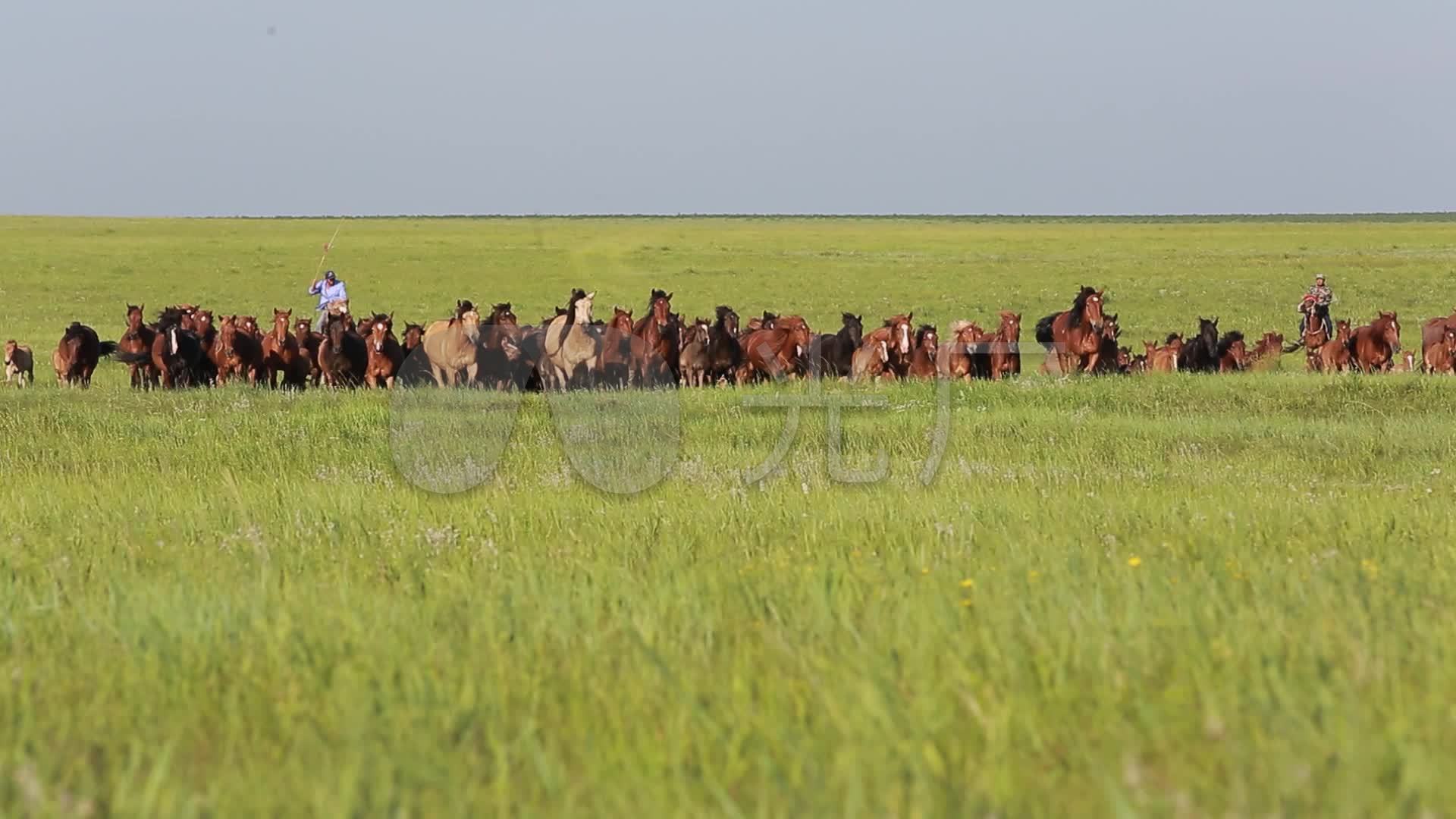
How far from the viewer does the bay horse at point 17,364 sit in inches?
890

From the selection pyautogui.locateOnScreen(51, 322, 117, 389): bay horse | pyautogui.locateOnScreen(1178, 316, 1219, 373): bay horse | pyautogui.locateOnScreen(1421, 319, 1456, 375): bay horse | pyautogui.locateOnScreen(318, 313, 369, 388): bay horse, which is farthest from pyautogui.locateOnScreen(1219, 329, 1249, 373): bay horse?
pyautogui.locateOnScreen(51, 322, 117, 389): bay horse

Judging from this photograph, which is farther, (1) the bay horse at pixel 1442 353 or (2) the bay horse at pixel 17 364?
(1) the bay horse at pixel 1442 353

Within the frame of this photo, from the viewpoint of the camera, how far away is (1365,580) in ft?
18.2

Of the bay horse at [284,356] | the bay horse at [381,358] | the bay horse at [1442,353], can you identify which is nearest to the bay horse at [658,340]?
the bay horse at [381,358]

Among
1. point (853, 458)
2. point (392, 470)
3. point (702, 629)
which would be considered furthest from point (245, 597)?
point (853, 458)

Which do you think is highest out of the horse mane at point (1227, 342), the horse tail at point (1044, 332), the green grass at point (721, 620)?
the green grass at point (721, 620)

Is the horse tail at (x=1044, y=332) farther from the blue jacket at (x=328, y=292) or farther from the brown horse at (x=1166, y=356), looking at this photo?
the blue jacket at (x=328, y=292)

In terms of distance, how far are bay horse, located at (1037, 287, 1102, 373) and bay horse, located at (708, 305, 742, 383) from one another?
459cm

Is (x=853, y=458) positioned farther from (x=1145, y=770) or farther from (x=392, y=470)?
(x=1145, y=770)

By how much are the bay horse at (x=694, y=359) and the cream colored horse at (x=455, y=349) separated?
9.62 feet

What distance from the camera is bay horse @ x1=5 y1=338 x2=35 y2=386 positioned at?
74.2 feet

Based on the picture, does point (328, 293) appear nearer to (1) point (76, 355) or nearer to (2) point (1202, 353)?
(1) point (76, 355)

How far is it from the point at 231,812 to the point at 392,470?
309 inches

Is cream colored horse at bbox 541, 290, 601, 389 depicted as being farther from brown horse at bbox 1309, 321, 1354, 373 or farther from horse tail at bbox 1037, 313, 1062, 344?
brown horse at bbox 1309, 321, 1354, 373
